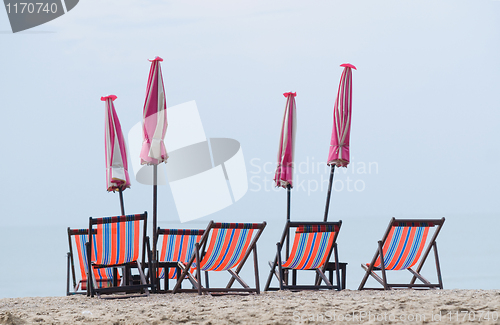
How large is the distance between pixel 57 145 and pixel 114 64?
1190 centimetres

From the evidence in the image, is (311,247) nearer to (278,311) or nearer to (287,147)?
(287,147)

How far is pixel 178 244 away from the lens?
5020 mm

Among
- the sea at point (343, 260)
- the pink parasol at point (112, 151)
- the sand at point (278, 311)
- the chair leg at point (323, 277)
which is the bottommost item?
the sea at point (343, 260)

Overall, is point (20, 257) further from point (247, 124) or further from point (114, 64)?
point (114, 64)

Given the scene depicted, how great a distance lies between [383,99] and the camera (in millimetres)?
40094

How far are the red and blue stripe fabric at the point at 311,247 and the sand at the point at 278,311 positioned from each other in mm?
862

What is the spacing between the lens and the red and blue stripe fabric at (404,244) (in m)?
4.79

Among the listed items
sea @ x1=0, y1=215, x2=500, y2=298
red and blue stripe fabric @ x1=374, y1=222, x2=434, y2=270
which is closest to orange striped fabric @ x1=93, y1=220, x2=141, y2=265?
red and blue stripe fabric @ x1=374, y1=222, x2=434, y2=270

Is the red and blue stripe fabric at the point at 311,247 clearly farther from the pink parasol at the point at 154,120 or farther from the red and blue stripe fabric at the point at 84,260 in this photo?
the red and blue stripe fabric at the point at 84,260

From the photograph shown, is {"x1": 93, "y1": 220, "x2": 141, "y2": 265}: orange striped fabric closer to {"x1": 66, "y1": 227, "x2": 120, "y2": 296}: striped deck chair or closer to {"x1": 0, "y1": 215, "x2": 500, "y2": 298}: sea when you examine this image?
{"x1": 66, "y1": 227, "x2": 120, "y2": 296}: striped deck chair

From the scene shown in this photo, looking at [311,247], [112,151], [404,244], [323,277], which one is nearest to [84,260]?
[112,151]

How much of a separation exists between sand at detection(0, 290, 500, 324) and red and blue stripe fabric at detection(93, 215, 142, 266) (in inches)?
21.7

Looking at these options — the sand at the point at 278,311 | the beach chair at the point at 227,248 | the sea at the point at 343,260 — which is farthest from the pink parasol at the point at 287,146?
the sea at the point at 343,260

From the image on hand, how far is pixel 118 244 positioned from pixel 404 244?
245 cm
